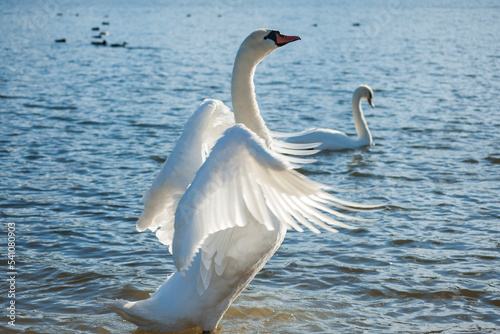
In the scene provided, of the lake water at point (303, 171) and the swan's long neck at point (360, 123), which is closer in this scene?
the lake water at point (303, 171)

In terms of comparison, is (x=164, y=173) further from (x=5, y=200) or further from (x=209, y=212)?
(x=5, y=200)

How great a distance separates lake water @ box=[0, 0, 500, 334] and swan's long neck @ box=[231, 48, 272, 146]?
0.79 meters

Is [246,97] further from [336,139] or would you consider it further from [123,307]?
[336,139]

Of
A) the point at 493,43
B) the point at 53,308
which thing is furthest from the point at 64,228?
the point at 493,43

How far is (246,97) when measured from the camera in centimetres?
498

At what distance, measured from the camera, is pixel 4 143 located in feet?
37.4

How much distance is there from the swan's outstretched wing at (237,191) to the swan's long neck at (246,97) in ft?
2.57

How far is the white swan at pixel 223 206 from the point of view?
13.1ft

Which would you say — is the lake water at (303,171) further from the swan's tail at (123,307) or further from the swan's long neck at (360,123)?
the swan's tail at (123,307)

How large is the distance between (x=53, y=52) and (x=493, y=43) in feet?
59.1

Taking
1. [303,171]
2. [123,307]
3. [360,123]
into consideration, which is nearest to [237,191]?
[123,307]

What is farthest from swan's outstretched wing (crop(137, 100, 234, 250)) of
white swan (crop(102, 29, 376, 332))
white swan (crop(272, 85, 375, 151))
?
white swan (crop(272, 85, 375, 151))

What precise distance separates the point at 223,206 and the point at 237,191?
0.13m

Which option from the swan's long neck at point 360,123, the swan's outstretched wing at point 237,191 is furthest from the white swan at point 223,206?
the swan's long neck at point 360,123
